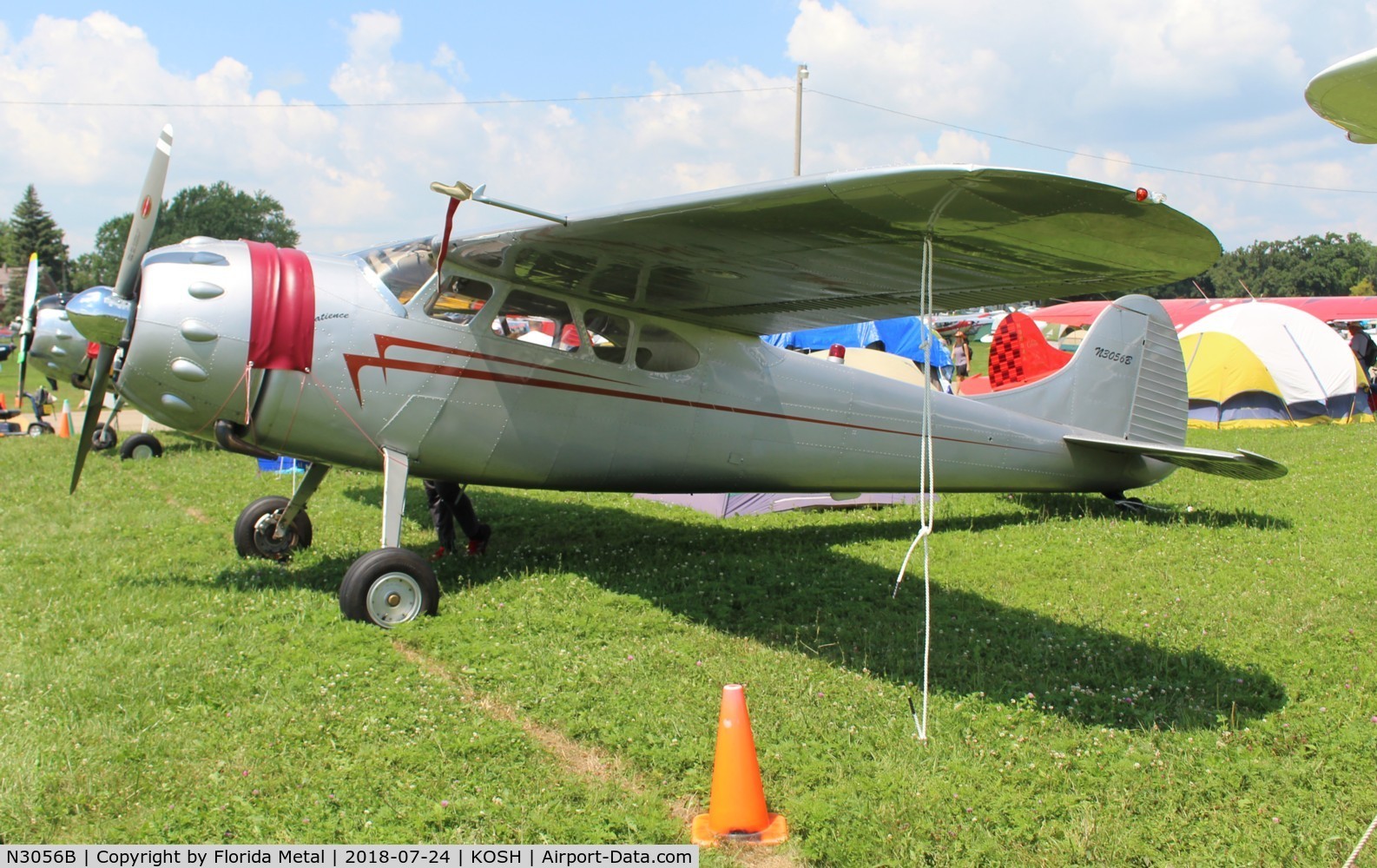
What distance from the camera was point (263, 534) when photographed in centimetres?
787

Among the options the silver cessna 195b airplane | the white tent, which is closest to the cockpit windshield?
the silver cessna 195b airplane

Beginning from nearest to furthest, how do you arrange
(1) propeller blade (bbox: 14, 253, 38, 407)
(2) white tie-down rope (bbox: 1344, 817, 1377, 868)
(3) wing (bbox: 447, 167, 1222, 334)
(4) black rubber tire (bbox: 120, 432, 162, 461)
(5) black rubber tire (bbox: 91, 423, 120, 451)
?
(2) white tie-down rope (bbox: 1344, 817, 1377, 868) < (3) wing (bbox: 447, 167, 1222, 334) < (1) propeller blade (bbox: 14, 253, 38, 407) < (4) black rubber tire (bbox: 120, 432, 162, 461) < (5) black rubber tire (bbox: 91, 423, 120, 451)

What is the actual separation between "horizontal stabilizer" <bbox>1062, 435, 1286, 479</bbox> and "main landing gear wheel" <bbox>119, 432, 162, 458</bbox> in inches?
513

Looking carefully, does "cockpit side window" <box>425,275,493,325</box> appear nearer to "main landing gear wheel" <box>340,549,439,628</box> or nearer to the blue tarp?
"main landing gear wheel" <box>340,549,439,628</box>

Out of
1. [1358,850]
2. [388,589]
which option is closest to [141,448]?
[388,589]

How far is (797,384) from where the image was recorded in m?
7.85

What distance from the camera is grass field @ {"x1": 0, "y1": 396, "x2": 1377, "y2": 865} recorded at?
362cm

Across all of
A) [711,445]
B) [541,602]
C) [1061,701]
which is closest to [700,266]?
[711,445]

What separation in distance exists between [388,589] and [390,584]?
0.04 meters

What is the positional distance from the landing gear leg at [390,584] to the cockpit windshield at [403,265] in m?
1.23

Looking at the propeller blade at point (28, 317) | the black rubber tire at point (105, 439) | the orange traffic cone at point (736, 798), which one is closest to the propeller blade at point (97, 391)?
the propeller blade at point (28, 317)

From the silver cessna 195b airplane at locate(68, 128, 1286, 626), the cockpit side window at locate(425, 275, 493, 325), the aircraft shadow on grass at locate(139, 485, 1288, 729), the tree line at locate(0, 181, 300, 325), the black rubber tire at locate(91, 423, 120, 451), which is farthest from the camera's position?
the tree line at locate(0, 181, 300, 325)

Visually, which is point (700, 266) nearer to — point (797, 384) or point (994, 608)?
point (797, 384)

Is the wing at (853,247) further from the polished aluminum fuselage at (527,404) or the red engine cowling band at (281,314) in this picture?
the red engine cowling band at (281,314)
